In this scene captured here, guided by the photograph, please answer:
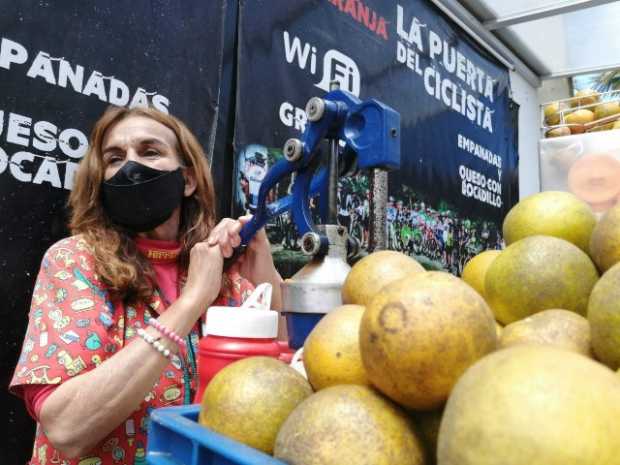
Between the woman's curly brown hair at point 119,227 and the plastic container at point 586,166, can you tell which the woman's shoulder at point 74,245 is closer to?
the woman's curly brown hair at point 119,227

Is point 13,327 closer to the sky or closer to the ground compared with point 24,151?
closer to the ground

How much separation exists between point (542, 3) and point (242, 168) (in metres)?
2.73

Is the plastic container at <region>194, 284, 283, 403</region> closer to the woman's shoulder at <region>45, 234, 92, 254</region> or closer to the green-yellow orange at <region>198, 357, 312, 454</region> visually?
the green-yellow orange at <region>198, 357, 312, 454</region>

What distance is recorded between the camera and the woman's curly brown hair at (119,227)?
132cm

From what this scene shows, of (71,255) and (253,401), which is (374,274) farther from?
(71,255)

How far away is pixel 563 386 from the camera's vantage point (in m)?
0.41

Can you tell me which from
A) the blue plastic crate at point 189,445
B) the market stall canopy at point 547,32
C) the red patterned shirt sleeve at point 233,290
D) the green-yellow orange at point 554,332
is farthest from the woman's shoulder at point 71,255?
the market stall canopy at point 547,32

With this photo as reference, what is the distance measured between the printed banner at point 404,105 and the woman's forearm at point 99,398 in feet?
3.31

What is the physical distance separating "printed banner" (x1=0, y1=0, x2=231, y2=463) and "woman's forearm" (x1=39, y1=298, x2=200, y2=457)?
0.48m

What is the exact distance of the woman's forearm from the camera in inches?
43.1

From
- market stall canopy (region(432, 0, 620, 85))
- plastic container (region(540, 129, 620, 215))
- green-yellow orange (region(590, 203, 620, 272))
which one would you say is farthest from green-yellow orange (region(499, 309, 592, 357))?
market stall canopy (region(432, 0, 620, 85))

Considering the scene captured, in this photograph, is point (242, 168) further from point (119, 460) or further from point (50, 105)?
point (119, 460)

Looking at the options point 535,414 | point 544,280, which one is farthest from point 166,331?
point 535,414

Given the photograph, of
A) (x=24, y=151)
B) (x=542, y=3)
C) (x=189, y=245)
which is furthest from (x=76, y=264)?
(x=542, y=3)
